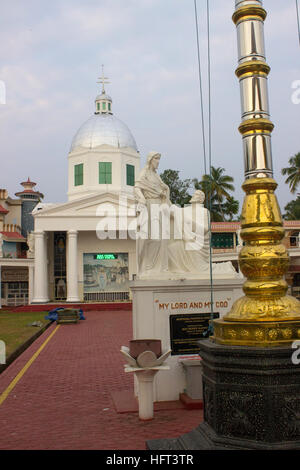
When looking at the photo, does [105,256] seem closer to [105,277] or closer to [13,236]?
[105,277]

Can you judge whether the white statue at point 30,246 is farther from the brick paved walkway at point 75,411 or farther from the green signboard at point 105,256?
the brick paved walkway at point 75,411

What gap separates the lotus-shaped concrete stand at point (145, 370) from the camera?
5633 mm

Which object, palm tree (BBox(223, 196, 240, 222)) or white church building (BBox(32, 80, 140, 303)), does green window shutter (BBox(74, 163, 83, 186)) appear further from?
palm tree (BBox(223, 196, 240, 222))

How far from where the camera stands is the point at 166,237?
7660 millimetres

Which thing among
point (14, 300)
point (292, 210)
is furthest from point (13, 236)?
point (292, 210)

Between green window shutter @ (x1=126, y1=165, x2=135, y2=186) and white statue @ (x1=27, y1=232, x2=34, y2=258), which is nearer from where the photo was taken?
white statue @ (x1=27, y1=232, x2=34, y2=258)

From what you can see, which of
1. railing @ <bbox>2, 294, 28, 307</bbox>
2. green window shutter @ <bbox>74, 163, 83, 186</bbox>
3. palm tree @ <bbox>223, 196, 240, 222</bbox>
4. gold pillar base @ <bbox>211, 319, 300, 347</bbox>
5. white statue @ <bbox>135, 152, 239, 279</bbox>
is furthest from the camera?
palm tree @ <bbox>223, 196, 240, 222</bbox>

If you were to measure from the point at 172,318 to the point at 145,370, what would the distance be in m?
1.38

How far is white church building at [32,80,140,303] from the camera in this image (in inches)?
1299

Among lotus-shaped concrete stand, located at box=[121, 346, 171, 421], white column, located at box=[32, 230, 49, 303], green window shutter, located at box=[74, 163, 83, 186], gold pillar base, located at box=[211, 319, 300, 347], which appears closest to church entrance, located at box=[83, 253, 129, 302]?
white column, located at box=[32, 230, 49, 303]

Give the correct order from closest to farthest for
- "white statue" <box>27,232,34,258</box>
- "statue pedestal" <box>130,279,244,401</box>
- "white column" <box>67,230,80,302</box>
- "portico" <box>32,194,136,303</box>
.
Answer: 1. "statue pedestal" <box>130,279,244,401</box>
2. "white column" <box>67,230,80,302</box>
3. "portico" <box>32,194,136,303</box>
4. "white statue" <box>27,232,34,258</box>

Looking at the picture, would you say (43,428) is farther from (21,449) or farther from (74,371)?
(74,371)

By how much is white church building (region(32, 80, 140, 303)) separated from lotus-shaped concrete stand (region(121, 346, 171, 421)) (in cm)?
2648

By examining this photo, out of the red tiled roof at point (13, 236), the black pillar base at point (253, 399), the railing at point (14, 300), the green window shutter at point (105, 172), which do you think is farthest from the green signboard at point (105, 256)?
the black pillar base at point (253, 399)
